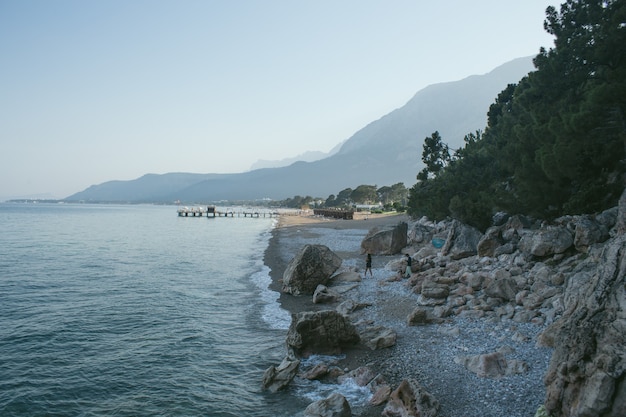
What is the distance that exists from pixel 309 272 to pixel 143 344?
10815 mm

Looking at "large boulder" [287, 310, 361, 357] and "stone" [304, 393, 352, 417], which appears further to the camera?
"large boulder" [287, 310, 361, 357]

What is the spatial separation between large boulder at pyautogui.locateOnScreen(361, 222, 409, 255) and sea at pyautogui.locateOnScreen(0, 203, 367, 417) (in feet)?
30.8

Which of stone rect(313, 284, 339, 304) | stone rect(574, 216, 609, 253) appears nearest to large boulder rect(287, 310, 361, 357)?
stone rect(313, 284, 339, 304)

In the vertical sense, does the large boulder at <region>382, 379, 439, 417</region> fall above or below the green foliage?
below

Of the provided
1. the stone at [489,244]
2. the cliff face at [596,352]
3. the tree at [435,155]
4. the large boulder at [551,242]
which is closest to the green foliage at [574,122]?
the large boulder at [551,242]

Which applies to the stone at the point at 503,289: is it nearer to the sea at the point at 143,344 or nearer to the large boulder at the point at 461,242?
the large boulder at the point at 461,242

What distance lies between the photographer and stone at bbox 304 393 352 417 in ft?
34.6

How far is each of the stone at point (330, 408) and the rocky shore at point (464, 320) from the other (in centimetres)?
12

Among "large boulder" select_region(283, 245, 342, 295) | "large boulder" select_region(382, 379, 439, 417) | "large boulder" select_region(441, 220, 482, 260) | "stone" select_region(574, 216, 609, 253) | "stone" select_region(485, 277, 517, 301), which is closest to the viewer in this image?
"large boulder" select_region(382, 379, 439, 417)

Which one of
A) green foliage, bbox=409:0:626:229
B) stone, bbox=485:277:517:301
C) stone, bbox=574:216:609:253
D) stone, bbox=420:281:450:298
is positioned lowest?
stone, bbox=420:281:450:298

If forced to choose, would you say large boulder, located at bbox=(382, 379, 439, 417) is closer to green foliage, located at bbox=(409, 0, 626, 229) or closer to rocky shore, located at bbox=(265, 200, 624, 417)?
rocky shore, located at bbox=(265, 200, 624, 417)

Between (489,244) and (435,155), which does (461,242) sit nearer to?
(489,244)

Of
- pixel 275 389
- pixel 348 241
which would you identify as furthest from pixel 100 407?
pixel 348 241

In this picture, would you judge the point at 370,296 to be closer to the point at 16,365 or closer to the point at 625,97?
the point at 625,97
